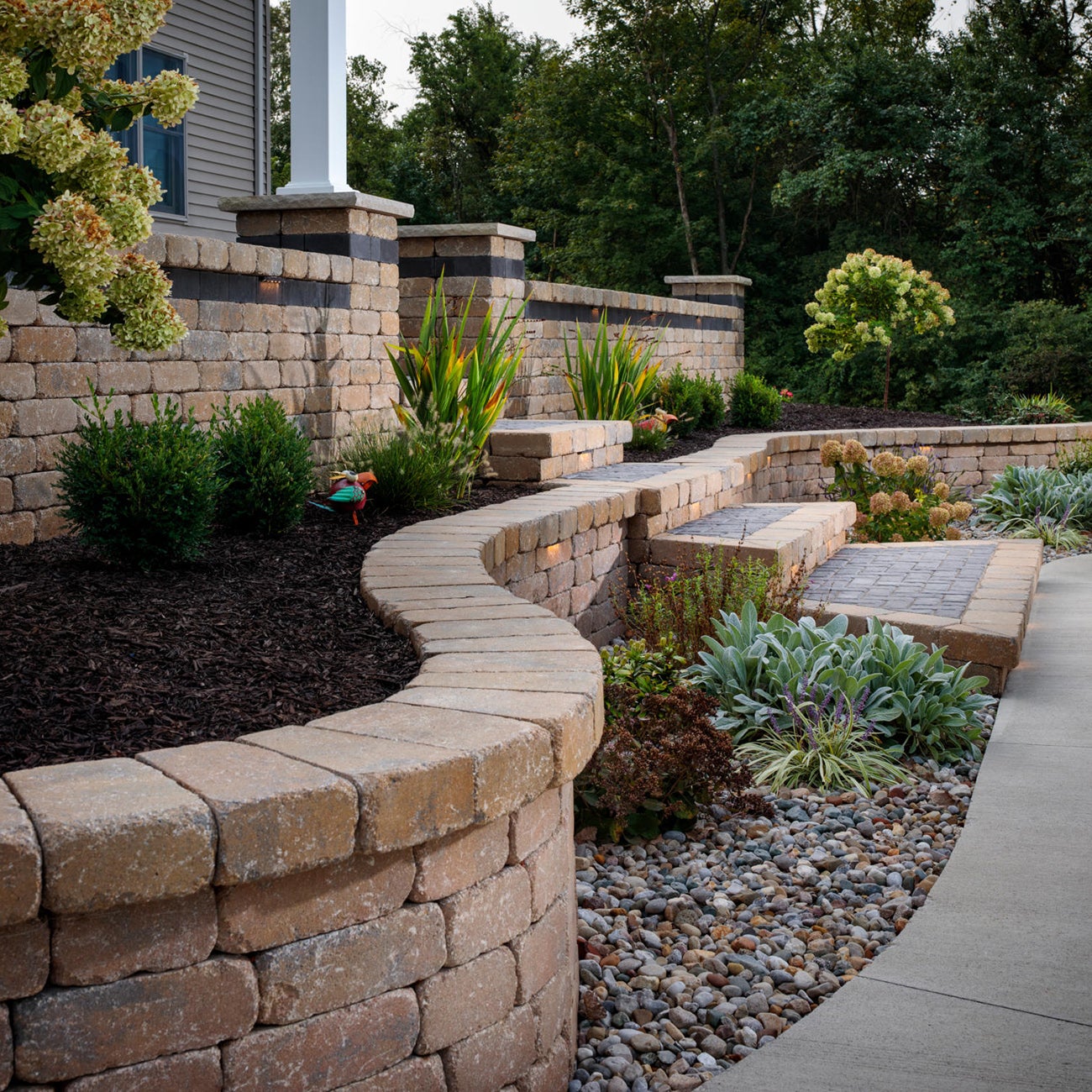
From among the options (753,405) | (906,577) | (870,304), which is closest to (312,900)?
(906,577)

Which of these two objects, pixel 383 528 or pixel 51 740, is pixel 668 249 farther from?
pixel 51 740

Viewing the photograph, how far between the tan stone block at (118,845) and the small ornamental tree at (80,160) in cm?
146

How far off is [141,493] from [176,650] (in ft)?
3.40

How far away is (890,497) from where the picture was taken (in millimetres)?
8914

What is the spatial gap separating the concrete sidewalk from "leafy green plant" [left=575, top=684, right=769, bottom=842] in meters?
0.81

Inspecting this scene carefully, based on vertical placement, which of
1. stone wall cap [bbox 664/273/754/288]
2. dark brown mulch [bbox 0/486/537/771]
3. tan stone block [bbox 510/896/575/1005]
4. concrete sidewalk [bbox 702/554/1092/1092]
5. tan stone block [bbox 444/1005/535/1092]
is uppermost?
stone wall cap [bbox 664/273/754/288]

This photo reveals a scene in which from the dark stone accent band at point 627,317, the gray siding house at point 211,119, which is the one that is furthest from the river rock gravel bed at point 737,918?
the gray siding house at point 211,119

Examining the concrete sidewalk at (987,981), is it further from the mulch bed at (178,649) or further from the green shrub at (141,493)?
the green shrub at (141,493)

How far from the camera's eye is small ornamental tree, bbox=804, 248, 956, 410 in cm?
1572

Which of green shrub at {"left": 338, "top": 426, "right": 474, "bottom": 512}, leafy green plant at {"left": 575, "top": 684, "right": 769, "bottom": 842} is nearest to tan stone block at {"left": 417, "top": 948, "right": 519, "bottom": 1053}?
leafy green plant at {"left": 575, "top": 684, "right": 769, "bottom": 842}

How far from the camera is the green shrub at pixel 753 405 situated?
13.7m

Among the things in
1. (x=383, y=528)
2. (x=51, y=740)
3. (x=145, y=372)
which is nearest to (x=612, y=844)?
(x=51, y=740)

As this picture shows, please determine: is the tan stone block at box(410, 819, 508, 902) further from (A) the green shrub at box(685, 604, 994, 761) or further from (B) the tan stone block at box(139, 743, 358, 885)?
(A) the green shrub at box(685, 604, 994, 761)

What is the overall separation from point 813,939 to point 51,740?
2.05 metres
